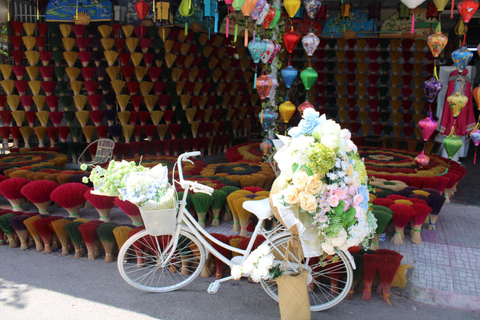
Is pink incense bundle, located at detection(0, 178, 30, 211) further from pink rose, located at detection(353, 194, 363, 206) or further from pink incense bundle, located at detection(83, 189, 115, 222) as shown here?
pink rose, located at detection(353, 194, 363, 206)

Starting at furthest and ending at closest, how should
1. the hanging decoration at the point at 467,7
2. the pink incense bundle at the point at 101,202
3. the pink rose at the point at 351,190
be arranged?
1. the hanging decoration at the point at 467,7
2. the pink incense bundle at the point at 101,202
3. the pink rose at the point at 351,190

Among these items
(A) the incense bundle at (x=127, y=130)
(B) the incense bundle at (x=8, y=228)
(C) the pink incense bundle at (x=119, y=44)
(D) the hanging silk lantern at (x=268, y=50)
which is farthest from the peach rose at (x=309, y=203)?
(C) the pink incense bundle at (x=119, y=44)

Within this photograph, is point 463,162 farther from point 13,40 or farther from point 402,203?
point 13,40

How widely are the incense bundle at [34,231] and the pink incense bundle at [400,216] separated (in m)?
3.20

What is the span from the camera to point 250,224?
150 inches

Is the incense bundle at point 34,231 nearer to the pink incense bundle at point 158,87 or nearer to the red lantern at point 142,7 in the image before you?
the red lantern at point 142,7

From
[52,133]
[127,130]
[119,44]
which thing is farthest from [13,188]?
[119,44]

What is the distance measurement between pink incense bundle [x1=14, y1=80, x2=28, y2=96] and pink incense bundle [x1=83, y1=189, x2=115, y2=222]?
426cm

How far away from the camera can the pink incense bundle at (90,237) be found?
3.42 m

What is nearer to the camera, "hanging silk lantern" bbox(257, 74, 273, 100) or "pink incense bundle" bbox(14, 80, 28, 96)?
"hanging silk lantern" bbox(257, 74, 273, 100)

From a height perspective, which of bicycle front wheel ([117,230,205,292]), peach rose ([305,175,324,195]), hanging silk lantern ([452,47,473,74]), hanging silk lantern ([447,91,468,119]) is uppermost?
hanging silk lantern ([452,47,473,74])

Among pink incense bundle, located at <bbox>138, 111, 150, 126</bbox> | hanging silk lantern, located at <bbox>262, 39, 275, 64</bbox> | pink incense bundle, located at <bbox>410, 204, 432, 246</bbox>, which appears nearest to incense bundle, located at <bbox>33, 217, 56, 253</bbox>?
hanging silk lantern, located at <bbox>262, 39, 275, 64</bbox>

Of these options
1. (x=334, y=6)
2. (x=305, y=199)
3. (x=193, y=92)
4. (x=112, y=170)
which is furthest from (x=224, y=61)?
(x=305, y=199)

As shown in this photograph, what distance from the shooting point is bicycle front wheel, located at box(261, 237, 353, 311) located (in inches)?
107
